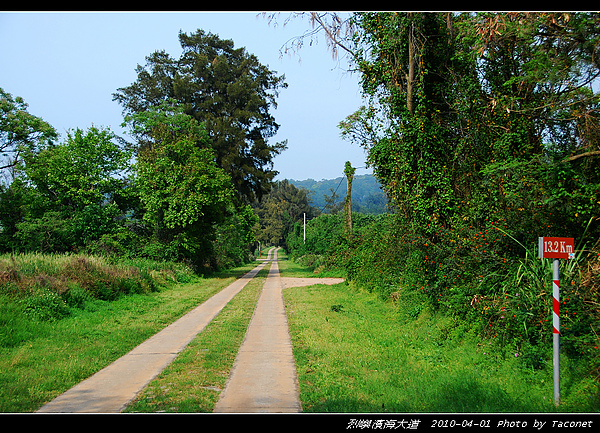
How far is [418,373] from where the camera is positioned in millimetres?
7461

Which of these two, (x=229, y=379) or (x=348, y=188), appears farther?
(x=348, y=188)

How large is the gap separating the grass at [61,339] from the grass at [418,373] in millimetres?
3786

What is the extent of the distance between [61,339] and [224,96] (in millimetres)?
35235

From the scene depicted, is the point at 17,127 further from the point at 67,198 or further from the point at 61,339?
the point at 61,339

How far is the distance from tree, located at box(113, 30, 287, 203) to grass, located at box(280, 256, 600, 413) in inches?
1242

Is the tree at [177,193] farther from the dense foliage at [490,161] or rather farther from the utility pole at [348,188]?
the dense foliage at [490,161]

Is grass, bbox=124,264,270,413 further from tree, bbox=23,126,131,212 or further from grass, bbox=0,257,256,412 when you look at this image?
tree, bbox=23,126,131,212

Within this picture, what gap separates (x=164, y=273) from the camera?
25547mm

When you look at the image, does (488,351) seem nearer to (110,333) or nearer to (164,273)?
(110,333)

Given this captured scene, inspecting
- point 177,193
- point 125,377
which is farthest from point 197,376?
point 177,193

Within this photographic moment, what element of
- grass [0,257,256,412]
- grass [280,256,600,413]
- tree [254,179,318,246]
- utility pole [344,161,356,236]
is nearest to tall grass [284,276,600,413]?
grass [280,256,600,413]

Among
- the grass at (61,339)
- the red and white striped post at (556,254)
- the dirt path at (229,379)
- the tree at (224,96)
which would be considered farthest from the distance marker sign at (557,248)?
the tree at (224,96)

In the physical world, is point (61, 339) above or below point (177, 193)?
below
